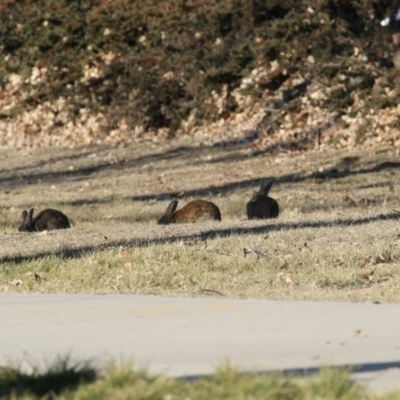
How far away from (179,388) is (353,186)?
15.0 meters

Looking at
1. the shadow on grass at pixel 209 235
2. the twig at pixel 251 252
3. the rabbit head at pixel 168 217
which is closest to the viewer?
the twig at pixel 251 252

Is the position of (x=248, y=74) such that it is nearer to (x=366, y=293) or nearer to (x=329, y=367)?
(x=366, y=293)

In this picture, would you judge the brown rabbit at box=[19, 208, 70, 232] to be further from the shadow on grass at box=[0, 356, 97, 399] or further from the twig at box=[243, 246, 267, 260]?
the shadow on grass at box=[0, 356, 97, 399]

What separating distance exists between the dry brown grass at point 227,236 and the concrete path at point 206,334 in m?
0.87

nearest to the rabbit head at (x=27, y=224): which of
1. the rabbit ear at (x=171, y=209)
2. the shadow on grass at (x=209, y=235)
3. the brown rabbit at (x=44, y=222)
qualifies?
the brown rabbit at (x=44, y=222)

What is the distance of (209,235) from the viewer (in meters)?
12.7

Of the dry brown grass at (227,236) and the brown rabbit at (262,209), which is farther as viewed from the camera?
the brown rabbit at (262,209)

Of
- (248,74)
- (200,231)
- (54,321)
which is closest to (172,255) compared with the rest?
(200,231)

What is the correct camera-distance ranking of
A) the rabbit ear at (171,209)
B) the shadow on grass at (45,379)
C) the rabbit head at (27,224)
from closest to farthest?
1. the shadow on grass at (45,379)
2. the rabbit head at (27,224)
3. the rabbit ear at (171,209)

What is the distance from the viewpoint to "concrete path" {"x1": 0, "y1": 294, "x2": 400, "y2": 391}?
19.6ft

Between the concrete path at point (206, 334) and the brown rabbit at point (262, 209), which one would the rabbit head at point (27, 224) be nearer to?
the brown rabbit at point (262, 209)

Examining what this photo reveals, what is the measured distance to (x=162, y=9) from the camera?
33.2 m

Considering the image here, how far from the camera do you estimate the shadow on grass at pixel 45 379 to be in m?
5.39

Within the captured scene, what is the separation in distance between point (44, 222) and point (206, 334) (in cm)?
840
